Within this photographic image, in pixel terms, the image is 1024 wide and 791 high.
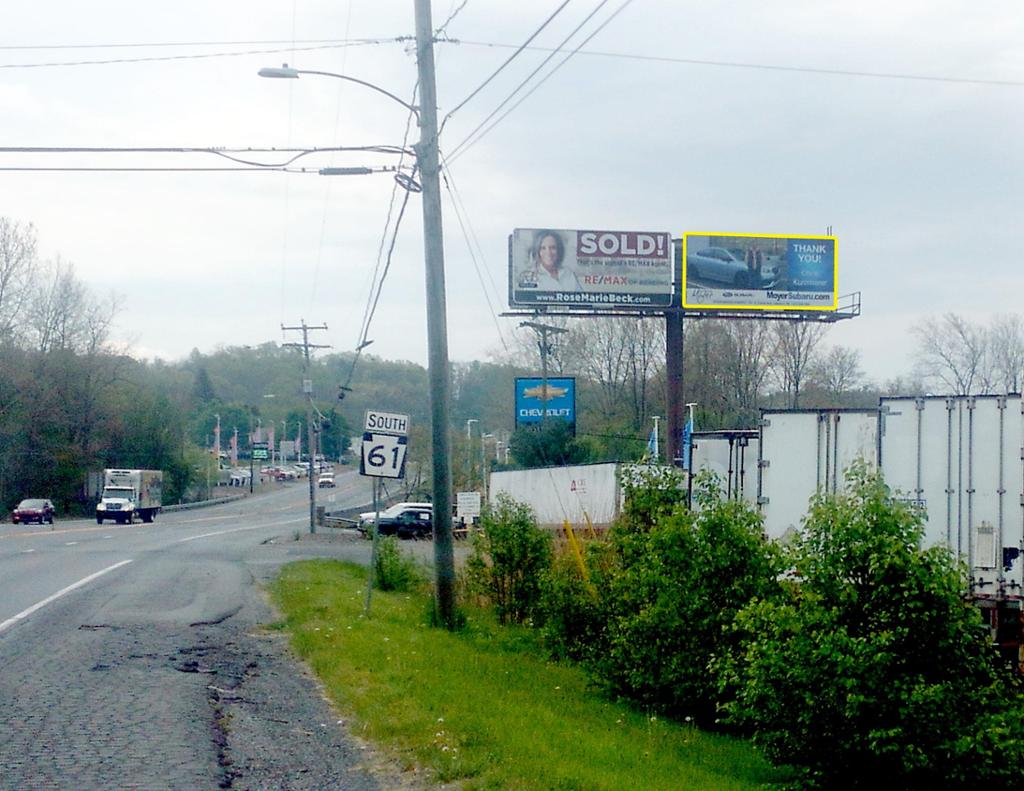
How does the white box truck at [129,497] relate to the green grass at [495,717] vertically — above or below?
below

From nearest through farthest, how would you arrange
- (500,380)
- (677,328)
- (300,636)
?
(300,636) < (677,328) < (500,380)

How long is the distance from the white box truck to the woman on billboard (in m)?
28.4

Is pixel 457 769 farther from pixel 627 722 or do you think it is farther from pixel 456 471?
pixel 456 471

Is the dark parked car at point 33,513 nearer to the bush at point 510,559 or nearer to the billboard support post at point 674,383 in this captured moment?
the billboard support post at point 674,383

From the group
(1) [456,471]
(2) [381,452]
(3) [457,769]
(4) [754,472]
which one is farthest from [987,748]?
(1) [456,471]

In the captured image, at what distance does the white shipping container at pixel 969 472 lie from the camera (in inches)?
512

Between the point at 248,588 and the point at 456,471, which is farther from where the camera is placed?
the point at 456,471

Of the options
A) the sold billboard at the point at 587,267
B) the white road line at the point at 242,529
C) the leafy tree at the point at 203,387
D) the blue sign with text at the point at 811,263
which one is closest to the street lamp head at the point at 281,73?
the white road line at the point at 242,529

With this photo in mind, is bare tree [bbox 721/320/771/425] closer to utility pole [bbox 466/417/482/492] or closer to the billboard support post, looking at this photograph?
the billboard support post

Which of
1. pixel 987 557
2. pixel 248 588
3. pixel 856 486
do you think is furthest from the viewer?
pixel 248 588

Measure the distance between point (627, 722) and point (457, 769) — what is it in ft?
12.0

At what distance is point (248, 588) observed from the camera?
23016 mm

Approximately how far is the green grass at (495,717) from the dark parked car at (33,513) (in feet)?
168

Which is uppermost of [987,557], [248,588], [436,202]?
[436,202]
